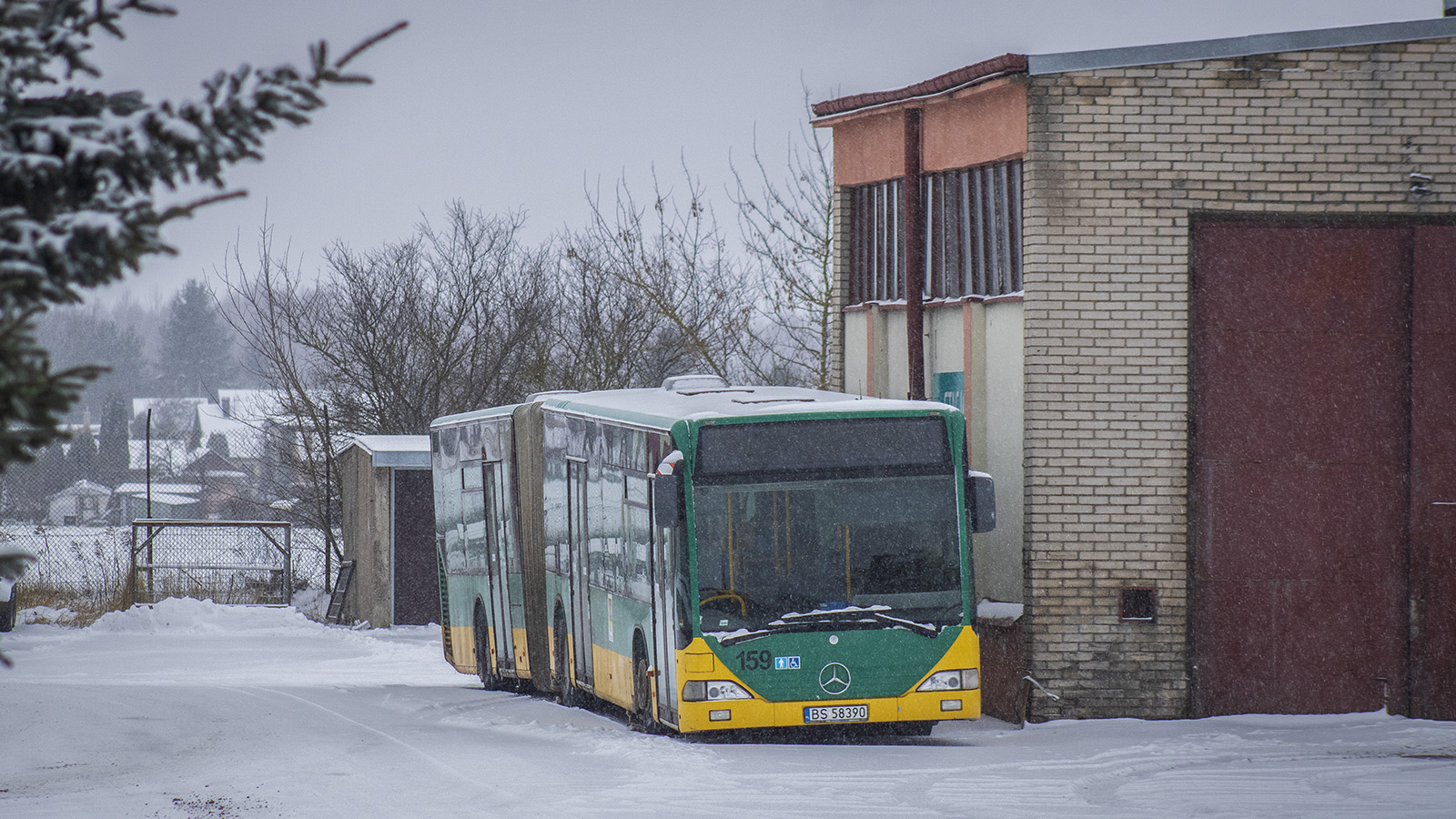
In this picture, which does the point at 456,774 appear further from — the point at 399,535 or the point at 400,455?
the point at 399,535

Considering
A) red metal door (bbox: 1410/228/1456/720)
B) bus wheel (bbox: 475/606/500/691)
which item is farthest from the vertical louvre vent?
bus wheel (bbox: 475/606/500/691)

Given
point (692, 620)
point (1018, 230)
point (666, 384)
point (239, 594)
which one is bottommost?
point (239, 594)

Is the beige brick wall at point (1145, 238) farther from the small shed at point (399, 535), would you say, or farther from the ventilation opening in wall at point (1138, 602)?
the small shed at point (399, 535)

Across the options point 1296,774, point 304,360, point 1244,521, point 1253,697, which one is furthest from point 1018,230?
point 304,360

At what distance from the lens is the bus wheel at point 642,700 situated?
46.8 feet

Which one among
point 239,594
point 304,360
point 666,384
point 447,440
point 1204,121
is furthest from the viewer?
point 304,360

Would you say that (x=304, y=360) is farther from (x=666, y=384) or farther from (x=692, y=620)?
(x=692, y=620)

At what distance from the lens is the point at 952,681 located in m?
13.5

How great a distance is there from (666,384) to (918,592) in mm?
3965

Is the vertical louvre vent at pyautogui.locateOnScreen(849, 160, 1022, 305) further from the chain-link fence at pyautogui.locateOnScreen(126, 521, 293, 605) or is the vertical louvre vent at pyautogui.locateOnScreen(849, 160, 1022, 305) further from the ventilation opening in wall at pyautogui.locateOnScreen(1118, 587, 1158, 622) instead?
the chain-link fence at pyautogui.locateOnScreen(126, 521, 293, 605)

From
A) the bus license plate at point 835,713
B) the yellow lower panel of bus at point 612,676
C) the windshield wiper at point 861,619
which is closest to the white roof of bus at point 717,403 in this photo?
the windshield wiper at point 861,619

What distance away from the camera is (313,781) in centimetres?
1168

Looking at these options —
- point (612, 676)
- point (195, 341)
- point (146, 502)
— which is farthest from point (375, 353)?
point (195, 341)

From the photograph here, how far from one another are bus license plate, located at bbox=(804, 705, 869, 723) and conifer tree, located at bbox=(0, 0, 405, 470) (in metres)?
9.47
